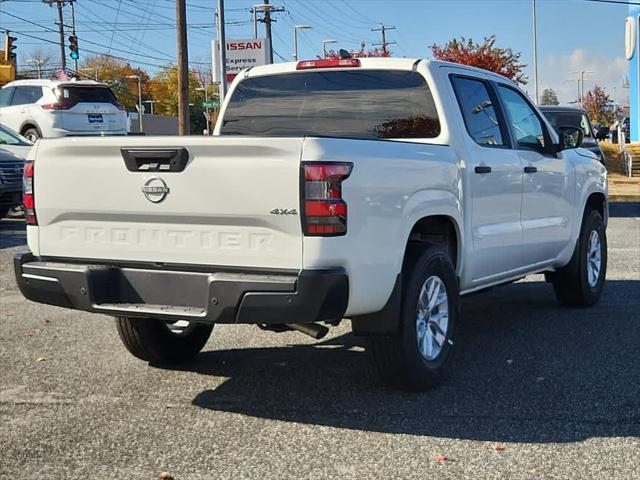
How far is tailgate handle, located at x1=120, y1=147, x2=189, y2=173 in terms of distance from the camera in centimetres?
448

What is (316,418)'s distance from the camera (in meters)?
4.75

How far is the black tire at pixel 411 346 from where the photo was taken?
4.86 m

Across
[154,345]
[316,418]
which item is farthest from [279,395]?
[154,345]

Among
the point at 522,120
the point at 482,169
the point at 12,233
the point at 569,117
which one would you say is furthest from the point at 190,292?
the point at 569,117

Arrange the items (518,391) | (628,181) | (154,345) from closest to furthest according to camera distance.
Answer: (518,391) < (154,345) < (628,181)

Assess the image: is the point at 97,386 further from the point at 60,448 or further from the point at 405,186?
the point at 405,186

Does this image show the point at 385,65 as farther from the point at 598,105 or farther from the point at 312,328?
the point at 598,105

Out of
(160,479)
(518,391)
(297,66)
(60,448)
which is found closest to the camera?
(160,479)

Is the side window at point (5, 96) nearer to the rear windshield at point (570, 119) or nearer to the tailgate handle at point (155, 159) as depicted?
the rear windshield at point (570, 119)

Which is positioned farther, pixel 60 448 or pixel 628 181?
pixel 628 181

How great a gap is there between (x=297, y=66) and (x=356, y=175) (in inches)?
86.1

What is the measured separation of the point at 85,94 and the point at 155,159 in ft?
57.7

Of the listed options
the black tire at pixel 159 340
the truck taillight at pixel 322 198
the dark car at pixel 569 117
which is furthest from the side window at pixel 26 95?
the truck taillight at pixel 322 198

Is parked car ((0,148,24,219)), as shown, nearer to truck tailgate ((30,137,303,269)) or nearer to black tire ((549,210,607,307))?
black tire ((549,210,607,307))
